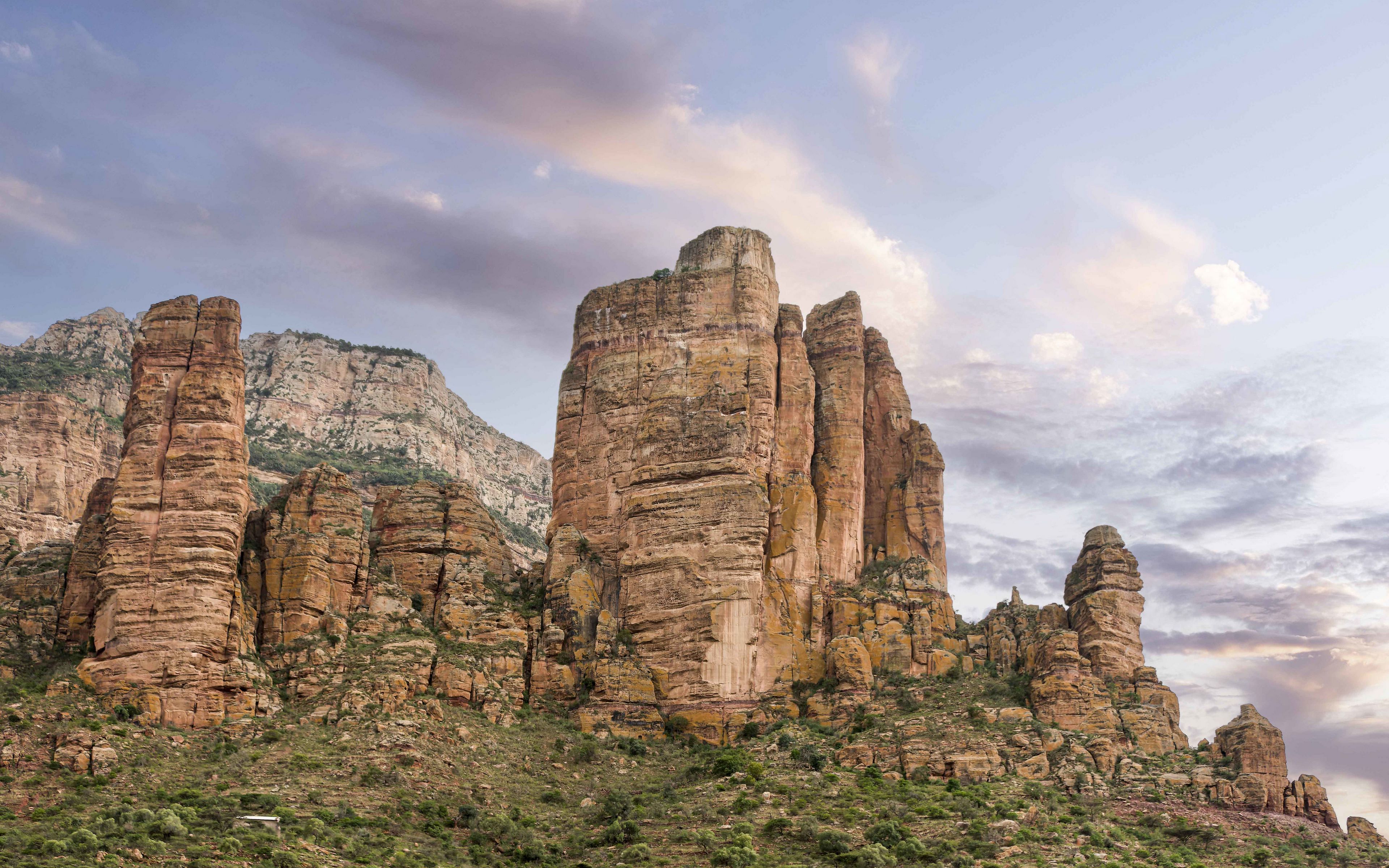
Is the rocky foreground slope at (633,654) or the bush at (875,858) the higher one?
the rocky foreground slope at (633,654)

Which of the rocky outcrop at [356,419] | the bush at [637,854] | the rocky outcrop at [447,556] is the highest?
the rocky outcrop at [356,419]

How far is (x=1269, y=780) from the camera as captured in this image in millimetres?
78438

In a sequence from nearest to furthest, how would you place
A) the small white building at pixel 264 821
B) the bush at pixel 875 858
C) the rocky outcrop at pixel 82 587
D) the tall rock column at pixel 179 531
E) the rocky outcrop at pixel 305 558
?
1. the small white building at pixel 264 821
2. the bush at pixel 875 858
3. the tall rock column at pixel 179 531
4. the rocky outcrop at pixel 82 587
5. the rocky outcrop at pixel 305 558

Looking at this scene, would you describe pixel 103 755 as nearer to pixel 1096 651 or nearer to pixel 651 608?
pixel 651 608

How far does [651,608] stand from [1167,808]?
124ft

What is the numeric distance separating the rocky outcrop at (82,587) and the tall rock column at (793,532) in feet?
149

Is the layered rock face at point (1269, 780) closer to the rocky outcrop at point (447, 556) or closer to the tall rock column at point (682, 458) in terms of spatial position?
the tall rock column at point (682, 458)

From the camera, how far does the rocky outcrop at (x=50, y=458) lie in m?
127

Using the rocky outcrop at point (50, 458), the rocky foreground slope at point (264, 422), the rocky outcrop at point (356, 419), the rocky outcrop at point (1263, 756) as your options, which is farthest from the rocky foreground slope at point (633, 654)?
the rocky outcrop at point (356, 419)

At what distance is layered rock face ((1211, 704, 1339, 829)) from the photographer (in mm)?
77438

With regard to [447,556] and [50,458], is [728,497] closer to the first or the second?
[447,556]

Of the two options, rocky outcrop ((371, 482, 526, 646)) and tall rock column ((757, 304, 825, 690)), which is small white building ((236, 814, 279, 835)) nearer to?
rocky outcrop ((371, 482, 526, 646))

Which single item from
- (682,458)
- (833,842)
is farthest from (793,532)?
(833,842)

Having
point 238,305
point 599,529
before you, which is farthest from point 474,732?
point 238,305
